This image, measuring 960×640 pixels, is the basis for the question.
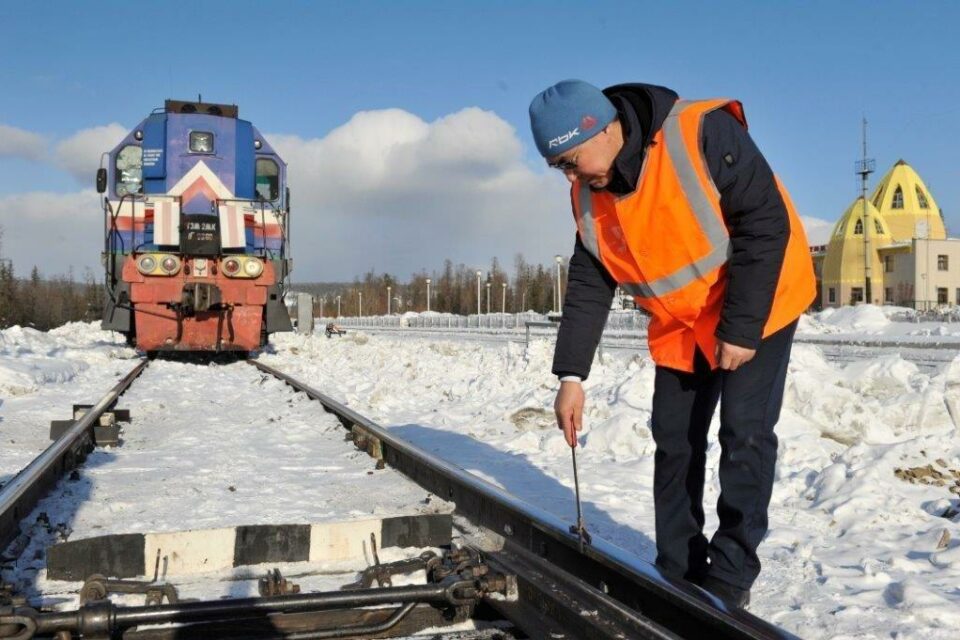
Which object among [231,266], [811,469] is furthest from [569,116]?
[231,266]

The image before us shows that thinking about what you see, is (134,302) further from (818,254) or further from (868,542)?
(818,254)

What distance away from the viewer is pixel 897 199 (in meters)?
57.8

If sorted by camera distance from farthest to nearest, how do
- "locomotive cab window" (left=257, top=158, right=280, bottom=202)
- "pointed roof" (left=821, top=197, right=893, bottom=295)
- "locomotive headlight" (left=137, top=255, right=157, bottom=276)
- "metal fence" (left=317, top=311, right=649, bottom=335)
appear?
"pointed roof" (left=821, top=197, right=893, bottom=295), "metal fence" (left=317, top=311, right=649, bottom=335), "locomotive cab window" (left=257, top=158, right=280, bottom=202), "locomotive headlight" (left=137, top=255, right=157, bottom=276)

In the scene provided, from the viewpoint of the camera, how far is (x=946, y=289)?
52.3 m

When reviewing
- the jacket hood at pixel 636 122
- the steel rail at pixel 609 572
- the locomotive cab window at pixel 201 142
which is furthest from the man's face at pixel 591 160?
the locomotive cab window at pixel 201 142

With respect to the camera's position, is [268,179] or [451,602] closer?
[451,602]

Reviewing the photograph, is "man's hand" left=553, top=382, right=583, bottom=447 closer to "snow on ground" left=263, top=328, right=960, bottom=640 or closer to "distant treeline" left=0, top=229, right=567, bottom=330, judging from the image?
"snow on ground" left=263, top=328, right=960, bottom=640

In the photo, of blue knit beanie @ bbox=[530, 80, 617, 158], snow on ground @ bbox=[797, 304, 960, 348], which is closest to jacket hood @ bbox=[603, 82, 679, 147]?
blue knit beanie @ bbox=[530, 80, 617, 158]

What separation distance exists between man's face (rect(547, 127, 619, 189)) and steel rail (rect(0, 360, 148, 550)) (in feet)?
7.45

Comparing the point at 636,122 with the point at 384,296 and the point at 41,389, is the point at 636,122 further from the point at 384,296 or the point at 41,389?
the point at 384,296

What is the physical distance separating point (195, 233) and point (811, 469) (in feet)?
35.6

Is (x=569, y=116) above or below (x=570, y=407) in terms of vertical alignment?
above

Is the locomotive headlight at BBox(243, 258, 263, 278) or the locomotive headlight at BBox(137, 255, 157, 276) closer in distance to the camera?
the locomotive headlight at BBox(137, 255, 157, 276)

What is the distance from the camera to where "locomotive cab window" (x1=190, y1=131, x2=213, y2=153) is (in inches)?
571
